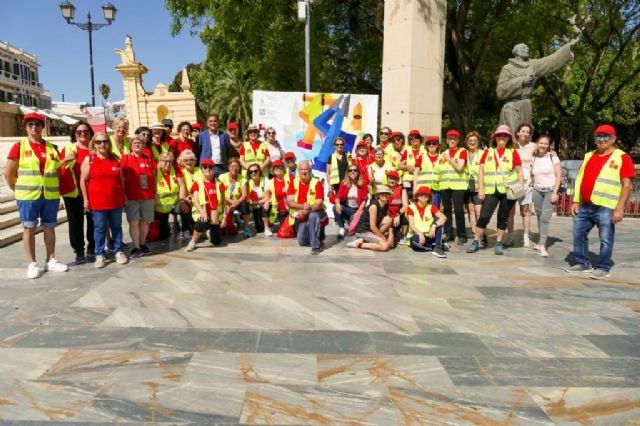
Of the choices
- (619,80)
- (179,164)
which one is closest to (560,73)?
(619,80)

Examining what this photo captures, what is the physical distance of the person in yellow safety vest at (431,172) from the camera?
7.16 metres

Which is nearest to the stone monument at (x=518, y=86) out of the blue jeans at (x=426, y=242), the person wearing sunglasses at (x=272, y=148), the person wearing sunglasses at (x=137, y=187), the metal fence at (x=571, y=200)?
the metal fence at (x=571, y=200)

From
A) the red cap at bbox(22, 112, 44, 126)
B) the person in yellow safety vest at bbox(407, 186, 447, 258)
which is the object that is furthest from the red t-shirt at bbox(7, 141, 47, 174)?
the person in yellow safety vest at bbox(407, 186, 447, 258)

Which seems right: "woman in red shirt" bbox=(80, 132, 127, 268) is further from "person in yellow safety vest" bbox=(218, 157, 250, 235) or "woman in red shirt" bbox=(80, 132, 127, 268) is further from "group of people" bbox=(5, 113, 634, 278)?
"person in yellow safety vest" bbox=(218, 157, 250, 235)

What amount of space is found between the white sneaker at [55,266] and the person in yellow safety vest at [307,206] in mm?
3153

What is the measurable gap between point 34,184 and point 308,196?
11.8 ft

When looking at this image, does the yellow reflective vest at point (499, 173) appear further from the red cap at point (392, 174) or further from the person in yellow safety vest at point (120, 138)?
the person in yellow safety vest at point (120, 138)

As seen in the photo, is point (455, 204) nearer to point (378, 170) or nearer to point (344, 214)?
point (378, 170)

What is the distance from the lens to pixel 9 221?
8.02 m

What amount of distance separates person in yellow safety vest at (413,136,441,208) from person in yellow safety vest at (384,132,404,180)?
21.2 inches

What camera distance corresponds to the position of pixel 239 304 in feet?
14.5

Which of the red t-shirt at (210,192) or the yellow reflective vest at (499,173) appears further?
the red t-shirt at (210,192)

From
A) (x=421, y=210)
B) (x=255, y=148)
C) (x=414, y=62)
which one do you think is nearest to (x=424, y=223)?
(x=421, y=210)

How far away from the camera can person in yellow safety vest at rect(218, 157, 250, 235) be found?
7.71m
